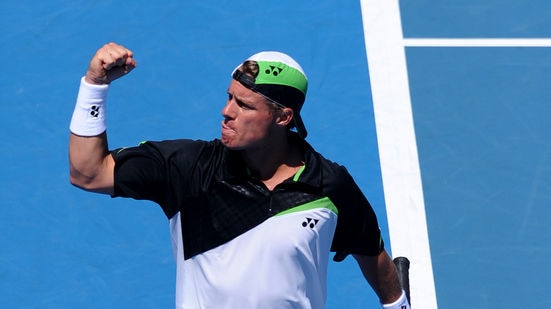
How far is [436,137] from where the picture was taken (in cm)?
802

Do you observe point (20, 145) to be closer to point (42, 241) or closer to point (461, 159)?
point (42, 241)

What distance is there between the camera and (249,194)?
14.3ft

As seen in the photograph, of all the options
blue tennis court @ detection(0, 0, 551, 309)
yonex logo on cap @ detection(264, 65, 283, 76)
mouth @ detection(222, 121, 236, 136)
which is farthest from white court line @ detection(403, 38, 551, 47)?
mouth @ detection(222, 121, 236, 136)

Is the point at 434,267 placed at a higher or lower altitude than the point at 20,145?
lower

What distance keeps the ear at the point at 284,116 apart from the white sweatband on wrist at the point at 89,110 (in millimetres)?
732

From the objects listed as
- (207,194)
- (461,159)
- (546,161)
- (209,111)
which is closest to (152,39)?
(209,111)

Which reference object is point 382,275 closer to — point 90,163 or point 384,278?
point 384,278

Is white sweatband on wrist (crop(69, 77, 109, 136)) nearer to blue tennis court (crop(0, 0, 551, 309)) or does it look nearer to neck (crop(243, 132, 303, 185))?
neck (crop(243, 132, 303, 185))

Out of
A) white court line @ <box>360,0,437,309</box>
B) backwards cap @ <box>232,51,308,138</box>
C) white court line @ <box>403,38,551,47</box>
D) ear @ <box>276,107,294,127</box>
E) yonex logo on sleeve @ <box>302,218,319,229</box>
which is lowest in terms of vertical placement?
yonex logo on sleeve @ <box>302,218,319,229</box>

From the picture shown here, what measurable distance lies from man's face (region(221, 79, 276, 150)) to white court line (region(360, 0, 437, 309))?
3.00m

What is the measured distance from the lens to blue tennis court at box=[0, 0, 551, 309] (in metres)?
7.08

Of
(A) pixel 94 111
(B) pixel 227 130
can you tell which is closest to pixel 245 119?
(B) pixel 227 130

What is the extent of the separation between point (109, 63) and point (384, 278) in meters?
1.74

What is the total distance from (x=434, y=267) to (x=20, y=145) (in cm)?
318
